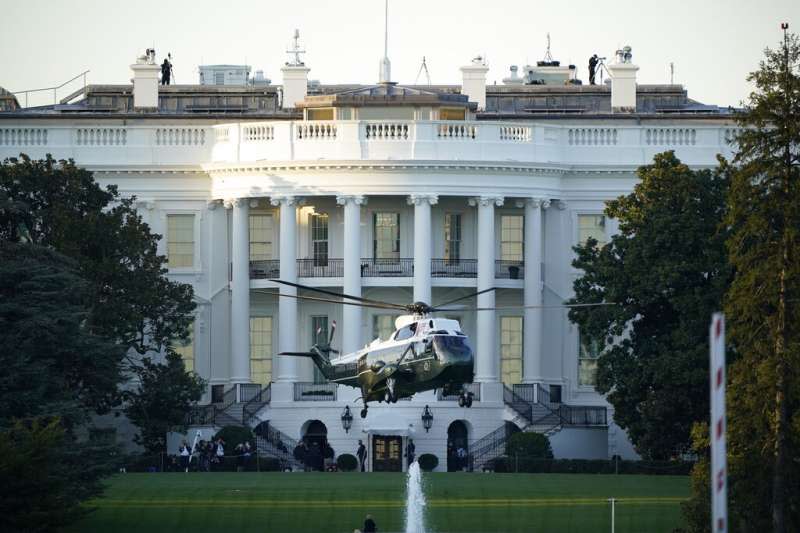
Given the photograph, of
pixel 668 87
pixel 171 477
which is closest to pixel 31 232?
pixel 171 477

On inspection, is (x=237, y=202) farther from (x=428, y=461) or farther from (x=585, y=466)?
(x=585, y=466)

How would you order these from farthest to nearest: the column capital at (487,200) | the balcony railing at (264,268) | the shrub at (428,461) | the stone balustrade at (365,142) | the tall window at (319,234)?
the tall window at (319,234)
the balcony railing at (264,268)
the column capital at (487,200)
the stone balustrade at (365,142)
the shrub at (428,461)

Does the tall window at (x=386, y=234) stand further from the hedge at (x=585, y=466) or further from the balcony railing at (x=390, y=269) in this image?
the hedge at (x=585, y=466)

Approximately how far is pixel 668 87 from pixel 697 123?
255 inches

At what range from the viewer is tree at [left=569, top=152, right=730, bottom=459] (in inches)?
3725

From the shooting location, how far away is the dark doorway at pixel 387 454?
354ft

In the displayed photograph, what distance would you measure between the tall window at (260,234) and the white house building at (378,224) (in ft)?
0.26

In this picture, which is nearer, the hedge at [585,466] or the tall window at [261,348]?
the hedge at [585,466]

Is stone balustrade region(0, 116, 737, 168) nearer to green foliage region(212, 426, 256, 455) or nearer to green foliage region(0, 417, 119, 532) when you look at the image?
green foliage region(212, 426, 256, 455)

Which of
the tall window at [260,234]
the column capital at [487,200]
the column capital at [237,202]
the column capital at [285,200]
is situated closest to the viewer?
the column capital at [487,200]

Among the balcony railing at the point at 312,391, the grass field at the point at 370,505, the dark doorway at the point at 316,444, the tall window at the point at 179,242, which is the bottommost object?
the grass field at the point at 370,505

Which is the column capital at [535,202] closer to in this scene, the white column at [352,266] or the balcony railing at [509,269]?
the balcony railing at [509,269]

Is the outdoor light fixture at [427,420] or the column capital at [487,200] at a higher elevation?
the column capital at [487,200]

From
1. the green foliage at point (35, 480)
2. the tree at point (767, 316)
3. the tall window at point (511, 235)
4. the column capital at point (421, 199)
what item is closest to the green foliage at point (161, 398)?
the column capital at point (421, 199)
